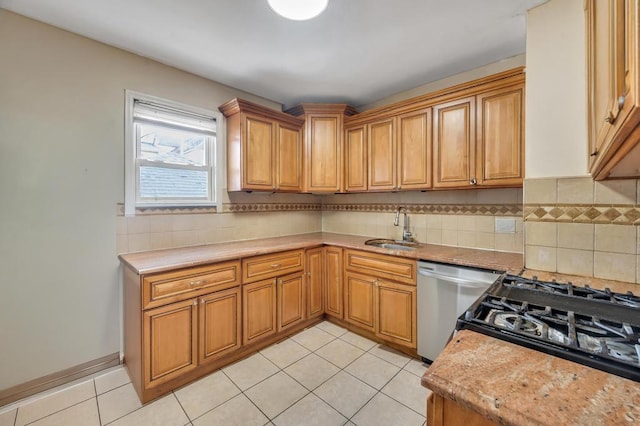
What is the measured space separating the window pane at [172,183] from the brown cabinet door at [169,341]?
3.31 ft

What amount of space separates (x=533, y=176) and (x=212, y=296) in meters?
2.32

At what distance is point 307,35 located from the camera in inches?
77.6

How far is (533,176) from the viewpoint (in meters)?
1.72

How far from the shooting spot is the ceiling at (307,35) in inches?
66.9

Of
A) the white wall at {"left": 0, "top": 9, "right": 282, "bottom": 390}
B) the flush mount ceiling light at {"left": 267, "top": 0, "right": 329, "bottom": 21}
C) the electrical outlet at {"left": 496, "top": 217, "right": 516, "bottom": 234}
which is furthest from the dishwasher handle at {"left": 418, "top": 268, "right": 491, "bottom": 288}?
the white wall at {"left": 0, "top": 9, "right": 282, "bottom": 390}

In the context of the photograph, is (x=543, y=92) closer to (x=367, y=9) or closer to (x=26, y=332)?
(x=367, y=9)

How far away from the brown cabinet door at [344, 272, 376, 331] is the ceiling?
6.28ft

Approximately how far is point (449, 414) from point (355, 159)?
101 inches

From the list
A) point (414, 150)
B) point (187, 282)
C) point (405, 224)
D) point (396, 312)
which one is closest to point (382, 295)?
point (396, 312)

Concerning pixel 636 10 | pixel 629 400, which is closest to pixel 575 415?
pixel 629 400

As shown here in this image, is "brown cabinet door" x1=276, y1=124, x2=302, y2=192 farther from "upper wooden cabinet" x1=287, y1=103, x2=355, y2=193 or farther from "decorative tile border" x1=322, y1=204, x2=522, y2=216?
"decorative tile border" x1=322, y1=204, x2=522, y2=216

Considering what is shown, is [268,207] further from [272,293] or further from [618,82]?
[618,82]

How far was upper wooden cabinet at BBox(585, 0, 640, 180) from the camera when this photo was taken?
0.56 meters

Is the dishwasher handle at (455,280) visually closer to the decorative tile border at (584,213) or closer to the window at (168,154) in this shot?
the decorative tile border at (584,213)
